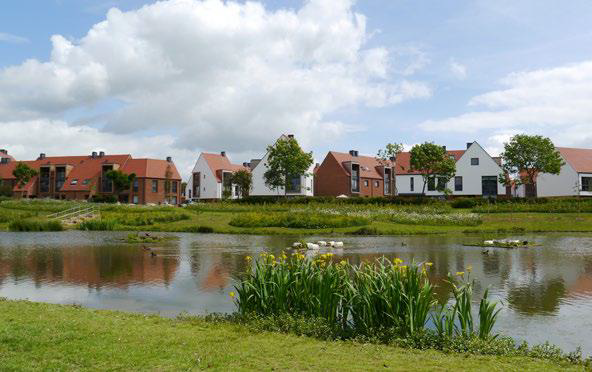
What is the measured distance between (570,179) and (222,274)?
70027mm

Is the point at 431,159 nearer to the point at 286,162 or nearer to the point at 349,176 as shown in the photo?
the point at 349,176

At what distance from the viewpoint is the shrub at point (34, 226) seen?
4056 cm

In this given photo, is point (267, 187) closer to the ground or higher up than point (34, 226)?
higher up

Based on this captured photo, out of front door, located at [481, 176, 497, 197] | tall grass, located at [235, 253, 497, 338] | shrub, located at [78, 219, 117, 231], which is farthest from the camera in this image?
front door, located at [481, 176, 497, 197]

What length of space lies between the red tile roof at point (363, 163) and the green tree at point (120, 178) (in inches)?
1361

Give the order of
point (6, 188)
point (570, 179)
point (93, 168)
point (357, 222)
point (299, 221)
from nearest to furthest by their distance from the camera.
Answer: point (299, 221) < point (357, 222) < point (570, 179) < point (93, 168) < point (6, 188)

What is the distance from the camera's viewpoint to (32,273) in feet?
60.4

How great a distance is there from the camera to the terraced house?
9131 centimetres

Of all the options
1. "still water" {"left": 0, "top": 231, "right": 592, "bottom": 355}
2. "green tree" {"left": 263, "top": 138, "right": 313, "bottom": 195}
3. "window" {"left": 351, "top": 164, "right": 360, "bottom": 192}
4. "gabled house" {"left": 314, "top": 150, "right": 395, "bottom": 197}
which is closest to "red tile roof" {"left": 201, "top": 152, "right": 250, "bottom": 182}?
"gabled house" {"left": 314, "top": 150, "right": 395, "bottom": 197}

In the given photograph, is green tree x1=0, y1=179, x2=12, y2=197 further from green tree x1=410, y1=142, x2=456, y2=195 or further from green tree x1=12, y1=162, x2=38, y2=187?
green tree x1=410, y1=142, x2=456, y2=195

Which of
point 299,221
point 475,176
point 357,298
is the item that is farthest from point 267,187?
point 357,298

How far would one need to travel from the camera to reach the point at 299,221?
40312 mm

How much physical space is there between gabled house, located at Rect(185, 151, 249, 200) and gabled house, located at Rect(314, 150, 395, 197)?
1637 cm

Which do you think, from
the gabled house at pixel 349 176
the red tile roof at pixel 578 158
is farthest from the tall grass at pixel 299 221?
the red tile roof at pixel 578 158
